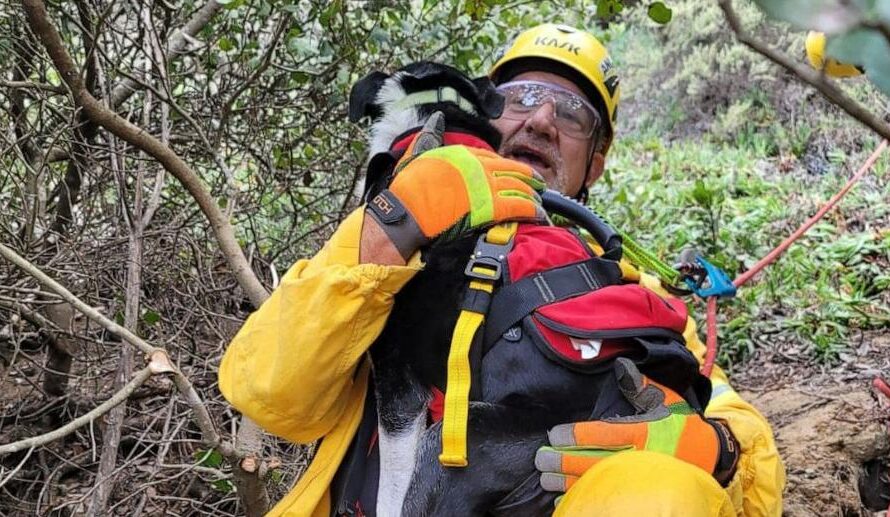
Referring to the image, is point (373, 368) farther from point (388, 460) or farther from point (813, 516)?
point (813, 516)

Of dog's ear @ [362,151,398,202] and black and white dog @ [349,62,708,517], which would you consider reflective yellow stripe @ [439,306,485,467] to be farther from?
dog's ear @ [362,151,398,202]

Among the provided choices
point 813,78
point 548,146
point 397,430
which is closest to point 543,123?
point 548,146

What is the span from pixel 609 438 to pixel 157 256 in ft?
6.93

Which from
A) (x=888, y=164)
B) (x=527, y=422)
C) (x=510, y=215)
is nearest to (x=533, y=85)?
(x=510, y=215)

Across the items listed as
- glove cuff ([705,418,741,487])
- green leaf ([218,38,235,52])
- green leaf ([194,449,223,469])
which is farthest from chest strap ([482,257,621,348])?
green leaf ([218,38,235,52])

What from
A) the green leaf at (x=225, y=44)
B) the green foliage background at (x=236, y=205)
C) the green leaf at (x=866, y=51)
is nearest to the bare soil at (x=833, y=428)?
the green foliage background at (x=236, y=205)

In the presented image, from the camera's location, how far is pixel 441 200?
178 cm

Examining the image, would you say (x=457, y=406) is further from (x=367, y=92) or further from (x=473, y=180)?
(x=367, y=92)

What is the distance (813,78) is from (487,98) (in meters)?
1.61

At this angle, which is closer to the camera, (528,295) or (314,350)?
(314,350)

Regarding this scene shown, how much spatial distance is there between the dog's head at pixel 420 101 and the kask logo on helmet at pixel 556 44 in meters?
1.25

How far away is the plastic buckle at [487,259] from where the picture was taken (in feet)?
5.86

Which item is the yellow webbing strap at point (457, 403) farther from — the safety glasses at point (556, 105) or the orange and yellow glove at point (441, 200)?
the safety glasses at point (556, 105)

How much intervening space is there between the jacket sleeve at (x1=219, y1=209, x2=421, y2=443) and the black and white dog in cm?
12
